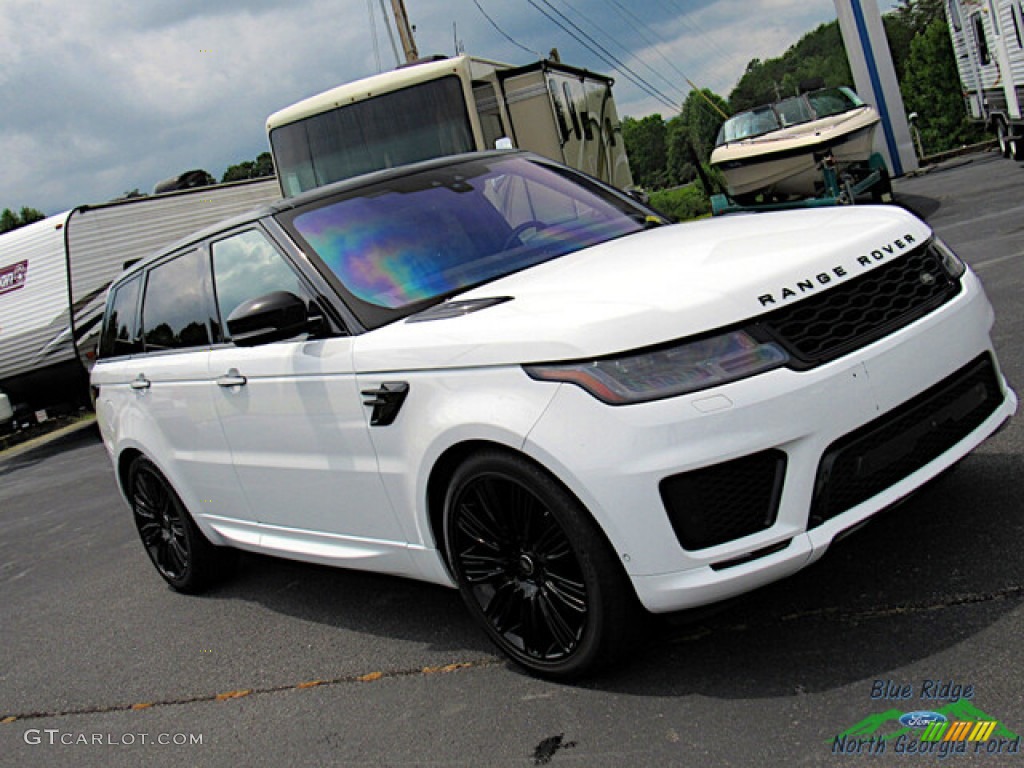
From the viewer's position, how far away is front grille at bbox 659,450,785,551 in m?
3.02

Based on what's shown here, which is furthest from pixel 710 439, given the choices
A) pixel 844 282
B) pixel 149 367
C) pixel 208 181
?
pixel 208 181

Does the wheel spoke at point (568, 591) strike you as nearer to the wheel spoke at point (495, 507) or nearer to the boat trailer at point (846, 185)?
the wheel spoke at point (495, 507)

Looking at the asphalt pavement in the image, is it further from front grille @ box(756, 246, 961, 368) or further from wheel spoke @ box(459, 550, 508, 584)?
front grille @ box(756, 246, 961, 368)

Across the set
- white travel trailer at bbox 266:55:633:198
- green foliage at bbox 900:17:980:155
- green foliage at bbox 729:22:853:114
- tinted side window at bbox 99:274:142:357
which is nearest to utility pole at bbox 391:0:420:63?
white travel trailer at bbox 266:55:633:198

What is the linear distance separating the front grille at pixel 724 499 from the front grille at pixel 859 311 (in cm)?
33

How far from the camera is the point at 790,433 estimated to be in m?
3.01

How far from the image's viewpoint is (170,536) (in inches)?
226

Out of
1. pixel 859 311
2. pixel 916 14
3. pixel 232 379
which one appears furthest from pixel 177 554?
pixel 916 14

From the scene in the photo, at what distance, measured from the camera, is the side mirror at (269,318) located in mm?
3844

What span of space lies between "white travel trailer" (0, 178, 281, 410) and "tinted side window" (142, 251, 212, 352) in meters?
9.88

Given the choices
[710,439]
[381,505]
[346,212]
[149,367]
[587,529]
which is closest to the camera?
[710,439]

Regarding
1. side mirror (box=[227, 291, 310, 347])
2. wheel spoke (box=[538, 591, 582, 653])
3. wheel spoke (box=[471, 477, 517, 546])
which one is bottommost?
wheel spoke (box=[538, 591, 582, 653])

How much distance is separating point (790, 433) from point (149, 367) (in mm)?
3481

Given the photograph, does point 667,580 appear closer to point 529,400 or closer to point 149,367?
point 529,400
